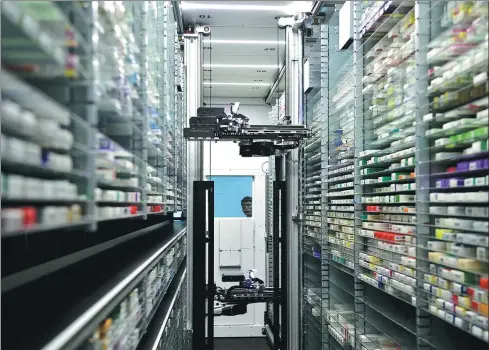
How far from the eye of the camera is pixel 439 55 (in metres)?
2.25

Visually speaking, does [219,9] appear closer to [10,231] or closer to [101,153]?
[101,153]

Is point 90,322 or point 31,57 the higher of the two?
point 31,57

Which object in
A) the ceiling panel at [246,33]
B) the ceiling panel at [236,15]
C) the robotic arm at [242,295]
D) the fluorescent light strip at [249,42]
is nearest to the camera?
the robotic arm at [242,295]

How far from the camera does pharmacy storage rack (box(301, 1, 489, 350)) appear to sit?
1.99 meters

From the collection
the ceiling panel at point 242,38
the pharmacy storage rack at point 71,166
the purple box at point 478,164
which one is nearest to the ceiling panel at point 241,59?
the ceiling panel at point 242,38

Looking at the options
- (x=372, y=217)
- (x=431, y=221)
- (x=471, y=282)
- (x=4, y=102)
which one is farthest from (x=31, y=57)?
(x=372, y=217)

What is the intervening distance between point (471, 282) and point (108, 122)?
1564 millimetres

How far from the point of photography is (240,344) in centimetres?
804

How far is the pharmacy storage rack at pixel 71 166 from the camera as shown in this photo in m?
0.94

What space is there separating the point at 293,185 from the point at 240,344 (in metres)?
3.93

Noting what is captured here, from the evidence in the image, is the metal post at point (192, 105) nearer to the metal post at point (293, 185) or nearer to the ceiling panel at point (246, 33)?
the ceiling panel at point (246, 33)

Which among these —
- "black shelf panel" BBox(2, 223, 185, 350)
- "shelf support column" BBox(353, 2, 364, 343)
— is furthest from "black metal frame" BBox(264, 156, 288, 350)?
"black shelf panel" BBox(2, 223, 185, 350)

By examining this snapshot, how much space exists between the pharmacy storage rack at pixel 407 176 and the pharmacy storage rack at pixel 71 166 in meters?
1.33

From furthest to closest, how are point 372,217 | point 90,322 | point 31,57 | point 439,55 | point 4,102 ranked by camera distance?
point 372,217
point 439,55
point 90,322
point 31,57
point 4,102
